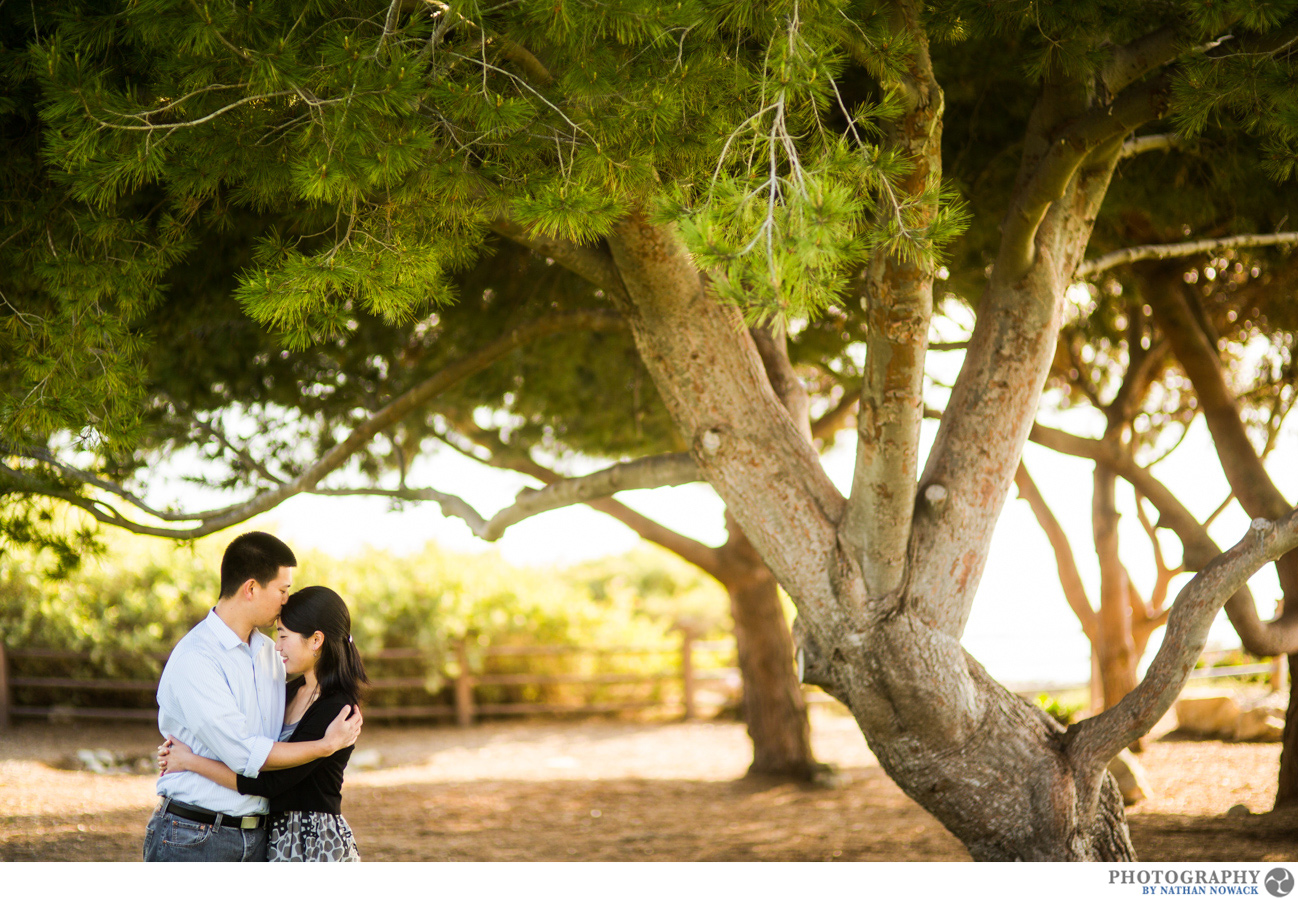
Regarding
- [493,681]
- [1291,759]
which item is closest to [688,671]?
[493,681]

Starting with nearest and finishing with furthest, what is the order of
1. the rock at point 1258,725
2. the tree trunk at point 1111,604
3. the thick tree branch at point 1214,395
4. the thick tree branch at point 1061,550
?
the thick tree branch at point 1214,395, the tree trunk at point 1111,604, the thick tree branch at point 1061,550, the rock at point 1258,725

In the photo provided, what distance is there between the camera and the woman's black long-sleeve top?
2.78 metres

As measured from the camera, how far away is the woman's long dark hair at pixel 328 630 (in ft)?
9.70

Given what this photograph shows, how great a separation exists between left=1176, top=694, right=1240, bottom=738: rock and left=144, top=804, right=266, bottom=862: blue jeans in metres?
8.81

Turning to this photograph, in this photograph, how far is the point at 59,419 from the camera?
10.6ft

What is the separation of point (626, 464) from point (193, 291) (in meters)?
2.67

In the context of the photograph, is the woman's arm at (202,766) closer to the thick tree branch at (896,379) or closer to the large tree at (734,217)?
the large tree at (734,217)

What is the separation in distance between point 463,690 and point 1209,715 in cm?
813

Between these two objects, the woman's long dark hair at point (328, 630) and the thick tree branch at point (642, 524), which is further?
the thick tree branch at point (642, 524)

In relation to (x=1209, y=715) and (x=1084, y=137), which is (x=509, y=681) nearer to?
(x=1209, y=715)

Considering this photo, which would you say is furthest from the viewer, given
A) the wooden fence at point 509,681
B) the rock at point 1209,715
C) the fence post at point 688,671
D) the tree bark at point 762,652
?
the fence post at point 688,671

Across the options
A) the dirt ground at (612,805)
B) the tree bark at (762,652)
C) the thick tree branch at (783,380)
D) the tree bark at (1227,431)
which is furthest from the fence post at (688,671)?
the thick tree branch at (783,380)
